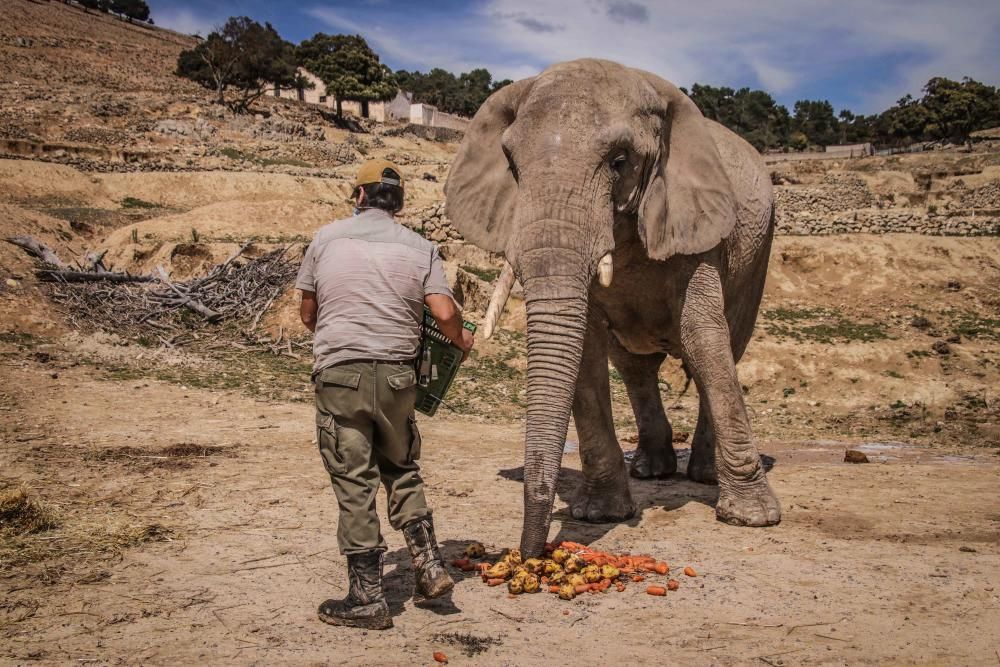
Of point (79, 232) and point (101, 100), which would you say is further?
point (101, 100)

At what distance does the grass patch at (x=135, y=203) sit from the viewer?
2939cm

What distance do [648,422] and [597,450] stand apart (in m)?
1.97

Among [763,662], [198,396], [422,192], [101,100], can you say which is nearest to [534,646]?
[763,662]

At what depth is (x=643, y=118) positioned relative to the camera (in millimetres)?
5441

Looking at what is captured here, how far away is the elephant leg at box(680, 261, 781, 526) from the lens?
6.02 metres

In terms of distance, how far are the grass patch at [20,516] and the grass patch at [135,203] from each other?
2629cm

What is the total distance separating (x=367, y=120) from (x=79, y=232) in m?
52.3

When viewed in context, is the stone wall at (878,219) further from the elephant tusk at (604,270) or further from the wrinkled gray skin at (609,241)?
the elephant tusk at (604,270)

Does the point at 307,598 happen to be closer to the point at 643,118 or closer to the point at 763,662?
the point at 763,662

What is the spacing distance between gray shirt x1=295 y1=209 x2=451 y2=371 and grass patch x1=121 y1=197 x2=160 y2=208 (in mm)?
27991

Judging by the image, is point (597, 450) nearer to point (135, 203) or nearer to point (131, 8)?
point (135, 203)

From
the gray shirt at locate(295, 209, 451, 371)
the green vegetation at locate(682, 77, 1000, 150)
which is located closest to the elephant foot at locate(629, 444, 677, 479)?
the gray shirt at locate(295, 209, 451, 371)

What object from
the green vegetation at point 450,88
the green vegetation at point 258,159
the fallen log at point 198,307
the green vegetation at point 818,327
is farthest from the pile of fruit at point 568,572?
the green vegetation at point 450,88

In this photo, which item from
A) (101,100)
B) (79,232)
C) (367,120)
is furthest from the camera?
(367,120)
